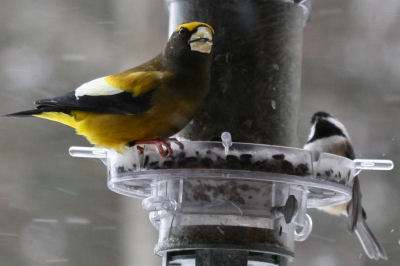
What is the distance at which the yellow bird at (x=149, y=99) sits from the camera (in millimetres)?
4398

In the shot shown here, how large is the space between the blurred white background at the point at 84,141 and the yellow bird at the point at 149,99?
5421mm

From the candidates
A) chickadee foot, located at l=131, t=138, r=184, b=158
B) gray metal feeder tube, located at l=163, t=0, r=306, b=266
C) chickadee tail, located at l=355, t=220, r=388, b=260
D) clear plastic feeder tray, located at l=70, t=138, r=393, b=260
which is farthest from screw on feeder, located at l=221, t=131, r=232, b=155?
chickadee tail, located at l=355, t=220, r=388, b=260

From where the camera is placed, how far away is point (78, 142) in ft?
32.7

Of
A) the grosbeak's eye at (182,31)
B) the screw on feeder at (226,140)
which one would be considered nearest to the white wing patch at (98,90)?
the grosbeak's eye at (182,31)

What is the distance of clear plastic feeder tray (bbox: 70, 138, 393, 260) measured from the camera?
4188 millimetres

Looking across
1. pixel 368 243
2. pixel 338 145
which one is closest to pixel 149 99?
pixel 338 145

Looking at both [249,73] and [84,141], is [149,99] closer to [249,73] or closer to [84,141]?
[249,73]

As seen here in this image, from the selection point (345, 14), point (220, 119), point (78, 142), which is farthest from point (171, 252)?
point (345, 14)

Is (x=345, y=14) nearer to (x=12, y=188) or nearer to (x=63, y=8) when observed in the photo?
(x=63, y=8)

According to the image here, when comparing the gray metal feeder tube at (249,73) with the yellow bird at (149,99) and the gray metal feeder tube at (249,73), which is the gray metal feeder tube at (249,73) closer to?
the gray metal feeder tube at (249,73)

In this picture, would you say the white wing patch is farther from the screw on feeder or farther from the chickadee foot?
the screw on feeder

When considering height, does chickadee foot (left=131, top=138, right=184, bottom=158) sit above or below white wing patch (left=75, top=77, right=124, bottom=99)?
below

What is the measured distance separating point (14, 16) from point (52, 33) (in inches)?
21.9

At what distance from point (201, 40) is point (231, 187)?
0.78 m
